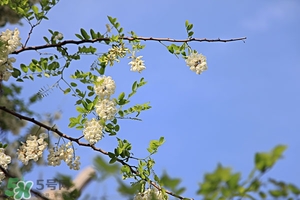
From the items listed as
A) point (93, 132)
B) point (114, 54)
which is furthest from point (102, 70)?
point (93, 132)

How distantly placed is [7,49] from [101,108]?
1.09 feet

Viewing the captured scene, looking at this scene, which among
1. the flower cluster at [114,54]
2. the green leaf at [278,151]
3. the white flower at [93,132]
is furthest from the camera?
the flower cluster at [114,54]

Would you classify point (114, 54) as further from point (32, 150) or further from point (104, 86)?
point (32, 150)

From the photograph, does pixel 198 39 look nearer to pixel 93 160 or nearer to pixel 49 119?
pixel 49 119

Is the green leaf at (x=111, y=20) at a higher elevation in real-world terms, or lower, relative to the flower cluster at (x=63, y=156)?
higher

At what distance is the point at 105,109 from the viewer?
A: 101 centimetres

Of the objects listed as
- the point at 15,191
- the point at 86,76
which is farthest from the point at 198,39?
the point at 15,191

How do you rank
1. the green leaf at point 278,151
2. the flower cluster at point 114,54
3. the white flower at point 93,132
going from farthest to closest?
the flower cluster at point 114,54 < the white flower at point 93,132 < the green leaf at point 278,151

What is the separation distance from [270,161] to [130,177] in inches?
30.9

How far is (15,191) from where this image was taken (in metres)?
0.83

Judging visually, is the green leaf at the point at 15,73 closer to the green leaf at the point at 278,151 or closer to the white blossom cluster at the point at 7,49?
the white blossom cluster at the point at 7,49

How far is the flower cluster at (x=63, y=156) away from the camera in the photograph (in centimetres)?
109

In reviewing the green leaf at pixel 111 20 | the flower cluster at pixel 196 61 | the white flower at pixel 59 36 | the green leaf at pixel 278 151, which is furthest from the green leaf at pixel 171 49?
the green leaf at pixel 278 151

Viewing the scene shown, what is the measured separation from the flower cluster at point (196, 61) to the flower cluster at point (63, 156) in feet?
1.28
